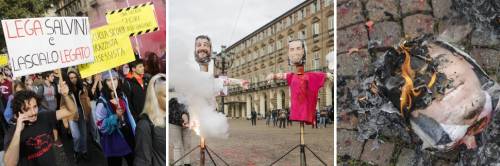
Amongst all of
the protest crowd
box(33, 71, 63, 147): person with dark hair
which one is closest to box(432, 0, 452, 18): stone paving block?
the protest crowd

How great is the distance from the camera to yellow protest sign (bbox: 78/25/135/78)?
6480 mm

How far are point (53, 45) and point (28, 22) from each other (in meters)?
0.36

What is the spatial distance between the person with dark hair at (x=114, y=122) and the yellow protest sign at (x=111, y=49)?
0.50 feet

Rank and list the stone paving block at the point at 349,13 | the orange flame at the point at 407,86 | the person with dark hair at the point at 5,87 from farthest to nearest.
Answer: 1. the person with dark hair at the point at 5,87
2. the stone paving block at the point at 349,13
3. the orange flame at the point at 407,86

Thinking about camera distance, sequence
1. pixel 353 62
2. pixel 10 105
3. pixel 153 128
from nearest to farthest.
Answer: pixel 353 62 < pixel 153 128 < pixel 10 105

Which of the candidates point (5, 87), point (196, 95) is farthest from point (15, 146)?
point (196, 95)

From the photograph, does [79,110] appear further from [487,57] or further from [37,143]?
[487,57]

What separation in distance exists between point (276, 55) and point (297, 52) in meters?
0.25

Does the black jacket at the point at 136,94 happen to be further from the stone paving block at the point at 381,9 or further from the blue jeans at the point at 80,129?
the stone paving block at the point at 381,9

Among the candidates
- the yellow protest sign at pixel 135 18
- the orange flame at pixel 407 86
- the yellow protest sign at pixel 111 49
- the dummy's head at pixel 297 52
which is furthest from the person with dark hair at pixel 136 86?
the orange flame at pixel 407 86

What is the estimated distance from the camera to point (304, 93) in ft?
Answer: 19.9

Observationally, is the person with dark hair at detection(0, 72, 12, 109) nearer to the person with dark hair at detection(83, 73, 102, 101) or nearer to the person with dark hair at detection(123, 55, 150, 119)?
the person with dark hair at detection(83, 73, 102, 101)

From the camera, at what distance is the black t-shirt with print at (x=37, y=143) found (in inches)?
255

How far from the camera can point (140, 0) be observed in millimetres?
6477
